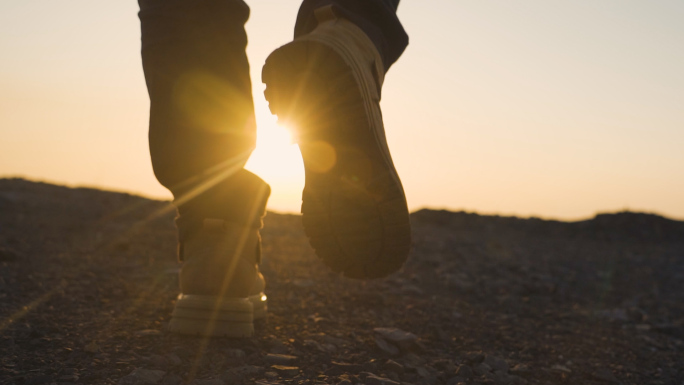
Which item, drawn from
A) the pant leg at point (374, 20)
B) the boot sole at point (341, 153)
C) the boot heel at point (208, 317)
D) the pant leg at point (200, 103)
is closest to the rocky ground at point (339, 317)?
the boot heel at point (208, 317)

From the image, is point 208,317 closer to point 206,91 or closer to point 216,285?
point 216,285

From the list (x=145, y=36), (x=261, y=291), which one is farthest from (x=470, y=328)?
(x=145, y=36)

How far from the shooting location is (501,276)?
14.3ft

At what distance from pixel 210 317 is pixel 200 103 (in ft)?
2.49

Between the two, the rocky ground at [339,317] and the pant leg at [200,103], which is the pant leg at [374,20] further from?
the rocky ground at [339,317]

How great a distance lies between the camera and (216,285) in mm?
2039

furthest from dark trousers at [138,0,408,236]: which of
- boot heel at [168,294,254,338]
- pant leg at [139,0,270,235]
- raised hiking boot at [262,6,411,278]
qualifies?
boot heel at [168,294,254,338]

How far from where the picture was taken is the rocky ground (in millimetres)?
1817

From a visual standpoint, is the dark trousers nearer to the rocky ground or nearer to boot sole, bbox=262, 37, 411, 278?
boot sole, bbox=262, 37, 411, 278

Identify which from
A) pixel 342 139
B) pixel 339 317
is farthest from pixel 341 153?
pixel 339 317

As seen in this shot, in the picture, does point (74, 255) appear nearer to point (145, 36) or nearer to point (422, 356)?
point (145, 36)

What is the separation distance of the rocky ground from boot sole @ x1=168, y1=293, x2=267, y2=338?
4cm

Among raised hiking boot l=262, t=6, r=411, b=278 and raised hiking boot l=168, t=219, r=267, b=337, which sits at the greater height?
raised hiking boot l=262, t=6, r=411, b=278

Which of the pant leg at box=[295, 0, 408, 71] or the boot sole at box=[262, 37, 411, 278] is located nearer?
the boot sole at box=[262, 37, 411, 278]
